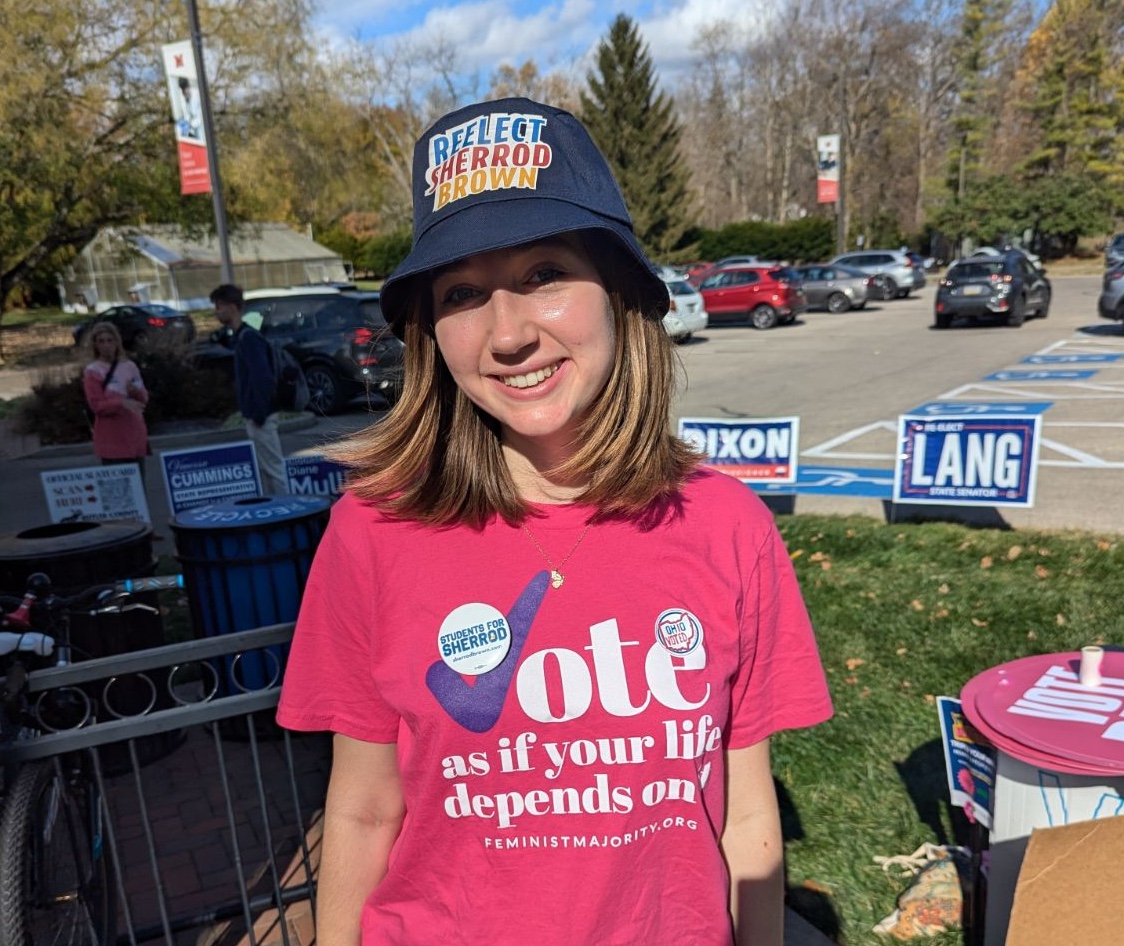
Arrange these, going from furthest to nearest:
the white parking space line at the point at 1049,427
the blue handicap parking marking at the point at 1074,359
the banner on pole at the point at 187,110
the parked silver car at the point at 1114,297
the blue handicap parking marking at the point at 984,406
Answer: the parked silver car at the point at 1114,297
the blue handicap parking marking at the point at 1074,359
the banner on pole at the point at 187,110
the blue handicap parking marking at the point at 984,406
the white parking space line at the point at 1049,427

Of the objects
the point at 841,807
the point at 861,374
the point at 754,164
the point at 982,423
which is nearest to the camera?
the point at 841,807

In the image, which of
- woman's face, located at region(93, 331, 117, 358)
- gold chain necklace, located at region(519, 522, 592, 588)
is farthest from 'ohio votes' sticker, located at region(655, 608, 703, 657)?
woman's face, located at region(93, 331, 117, 358)

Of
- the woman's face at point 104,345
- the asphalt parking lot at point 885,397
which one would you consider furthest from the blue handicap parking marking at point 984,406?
the woman's face at point 104,345

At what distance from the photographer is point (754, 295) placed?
2527cm

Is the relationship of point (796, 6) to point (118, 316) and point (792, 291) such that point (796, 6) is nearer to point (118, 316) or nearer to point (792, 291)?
point (792, 291)

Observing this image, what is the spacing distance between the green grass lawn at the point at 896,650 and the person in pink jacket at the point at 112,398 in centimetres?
572

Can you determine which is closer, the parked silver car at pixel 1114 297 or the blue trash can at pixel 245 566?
the blue trash can at pixel 245 566

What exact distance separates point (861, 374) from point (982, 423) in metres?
9.60

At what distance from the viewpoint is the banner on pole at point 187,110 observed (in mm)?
14055

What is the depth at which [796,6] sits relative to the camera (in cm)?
5412

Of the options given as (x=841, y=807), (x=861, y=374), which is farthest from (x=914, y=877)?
(x=861, y=374)

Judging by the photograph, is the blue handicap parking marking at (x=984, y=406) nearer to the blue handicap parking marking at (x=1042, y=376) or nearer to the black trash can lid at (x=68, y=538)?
the blue handicap parking marking at (x=1042, y=376)

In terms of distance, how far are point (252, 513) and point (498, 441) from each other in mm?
3514

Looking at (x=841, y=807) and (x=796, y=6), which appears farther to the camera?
(x=796, y=6)
